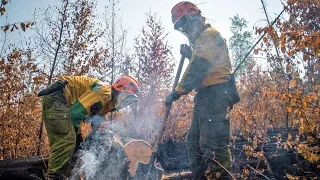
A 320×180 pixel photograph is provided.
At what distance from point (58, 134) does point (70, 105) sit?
53 centimetres

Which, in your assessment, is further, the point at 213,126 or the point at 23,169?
the point at 23,169

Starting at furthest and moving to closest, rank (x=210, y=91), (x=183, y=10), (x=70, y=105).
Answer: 1. (x=70, y=105)
2. (x=183, y=10)
3. (x=210, y=91)

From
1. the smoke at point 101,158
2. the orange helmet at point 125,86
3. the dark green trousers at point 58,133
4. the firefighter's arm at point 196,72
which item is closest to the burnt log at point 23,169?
the dark green trousers at point 58,133

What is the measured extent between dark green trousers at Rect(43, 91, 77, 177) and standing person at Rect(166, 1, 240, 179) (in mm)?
1571

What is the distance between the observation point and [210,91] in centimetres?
339

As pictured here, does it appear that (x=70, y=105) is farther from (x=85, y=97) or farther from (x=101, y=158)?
(x=101, y=158)

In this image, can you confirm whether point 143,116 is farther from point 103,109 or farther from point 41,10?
point 103,109

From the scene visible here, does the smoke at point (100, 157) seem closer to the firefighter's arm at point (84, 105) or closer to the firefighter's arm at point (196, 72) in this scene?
the firefighter's arm at point (84, 105)

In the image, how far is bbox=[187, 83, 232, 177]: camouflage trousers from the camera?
10.5 ft

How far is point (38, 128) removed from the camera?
23.4 feet

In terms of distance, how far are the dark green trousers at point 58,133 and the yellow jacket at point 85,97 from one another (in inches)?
5.0

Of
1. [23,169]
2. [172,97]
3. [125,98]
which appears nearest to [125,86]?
[125,98]

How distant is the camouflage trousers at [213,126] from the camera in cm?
321

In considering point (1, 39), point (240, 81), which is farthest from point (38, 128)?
point (240, 81)
